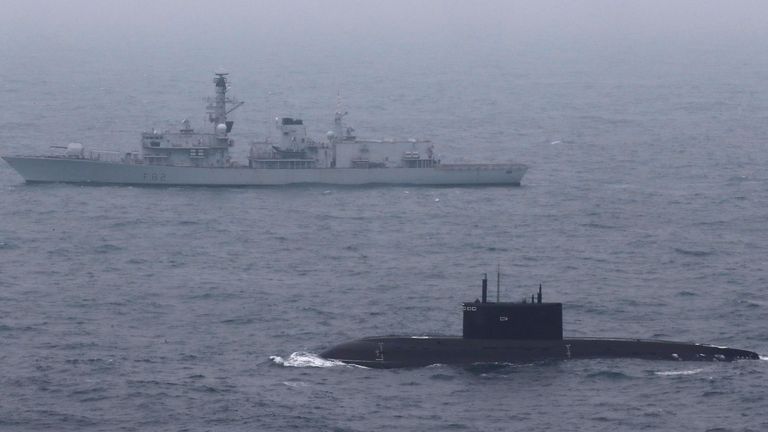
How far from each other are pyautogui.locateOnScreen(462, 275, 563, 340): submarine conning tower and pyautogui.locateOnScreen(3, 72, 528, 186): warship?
55.5 m

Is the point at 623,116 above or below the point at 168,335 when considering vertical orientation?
above

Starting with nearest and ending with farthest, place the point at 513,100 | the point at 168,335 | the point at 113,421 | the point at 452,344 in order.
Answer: the point at 113,421
the point at 452,344
the point at 168,335
the point at 513,100

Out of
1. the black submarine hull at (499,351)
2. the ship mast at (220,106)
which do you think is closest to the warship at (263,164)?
the ship mast at (220,106)

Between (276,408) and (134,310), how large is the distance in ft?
65.5

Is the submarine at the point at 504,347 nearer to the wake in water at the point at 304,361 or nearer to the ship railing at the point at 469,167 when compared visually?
the wake in water at the point at 304,361

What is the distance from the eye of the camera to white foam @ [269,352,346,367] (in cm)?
6378

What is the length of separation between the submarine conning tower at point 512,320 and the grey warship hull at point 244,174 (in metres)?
55.6

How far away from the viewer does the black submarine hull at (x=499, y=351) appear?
208 feet

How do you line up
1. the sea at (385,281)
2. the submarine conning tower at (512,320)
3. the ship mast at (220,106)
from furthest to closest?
1. the ship mast at (220,106)
2. the submarine conning tower at (512,320)
3. the sea at (385,281)

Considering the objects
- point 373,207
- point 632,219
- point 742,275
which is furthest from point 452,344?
point 373,207

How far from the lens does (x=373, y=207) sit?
365 ft

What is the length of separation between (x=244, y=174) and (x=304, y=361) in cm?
5879

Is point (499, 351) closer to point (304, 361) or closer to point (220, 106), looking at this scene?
point (304, 361)

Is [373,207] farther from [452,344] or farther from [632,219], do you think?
[452,344]
